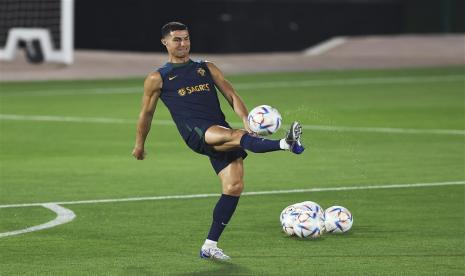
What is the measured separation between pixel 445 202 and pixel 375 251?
3.04 metres

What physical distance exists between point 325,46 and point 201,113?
3356cm

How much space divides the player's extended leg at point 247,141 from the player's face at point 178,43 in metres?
0.69


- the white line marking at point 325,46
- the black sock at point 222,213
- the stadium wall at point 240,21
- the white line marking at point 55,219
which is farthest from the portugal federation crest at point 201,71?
the white line marking at point 325,46

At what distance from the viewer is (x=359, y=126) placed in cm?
2262

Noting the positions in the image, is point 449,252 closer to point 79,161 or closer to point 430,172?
point 430,172

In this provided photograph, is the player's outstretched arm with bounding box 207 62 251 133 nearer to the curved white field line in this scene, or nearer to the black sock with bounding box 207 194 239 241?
the black sock with bounding box 207 194 239 241

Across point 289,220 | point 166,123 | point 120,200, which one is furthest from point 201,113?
point 166,123

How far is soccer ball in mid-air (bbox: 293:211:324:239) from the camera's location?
11836 mm

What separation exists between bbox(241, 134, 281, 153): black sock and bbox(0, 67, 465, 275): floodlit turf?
0.92 meters

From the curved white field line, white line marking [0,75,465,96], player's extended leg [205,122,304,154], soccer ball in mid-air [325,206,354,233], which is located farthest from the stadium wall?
player's extended leg [205,122,304,154]

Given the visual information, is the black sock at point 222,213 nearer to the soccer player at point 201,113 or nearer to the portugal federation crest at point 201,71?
the soccer player at point 201,113

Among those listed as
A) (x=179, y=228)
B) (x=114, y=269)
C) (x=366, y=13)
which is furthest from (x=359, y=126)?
(x=366, y=13)

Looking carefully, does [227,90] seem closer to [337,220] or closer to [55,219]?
[337,220]

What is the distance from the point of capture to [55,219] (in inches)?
518
